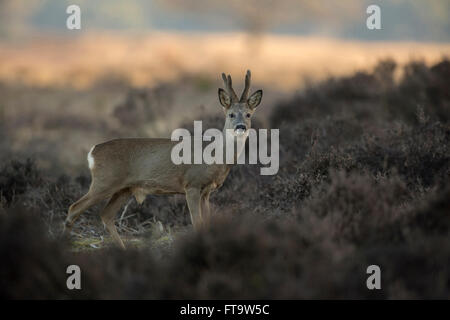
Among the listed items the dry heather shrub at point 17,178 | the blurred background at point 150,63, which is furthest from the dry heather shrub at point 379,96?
the dry heather shrub at point 17,178

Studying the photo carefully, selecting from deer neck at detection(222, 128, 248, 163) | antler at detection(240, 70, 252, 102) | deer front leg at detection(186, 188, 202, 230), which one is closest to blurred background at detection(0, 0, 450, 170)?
antler at detection(240, 70, 252, 102)

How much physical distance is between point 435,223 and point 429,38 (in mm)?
57947

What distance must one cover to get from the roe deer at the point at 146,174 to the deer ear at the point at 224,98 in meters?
0.26

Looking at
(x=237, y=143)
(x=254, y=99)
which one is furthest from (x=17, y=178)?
(x=254, y=99)

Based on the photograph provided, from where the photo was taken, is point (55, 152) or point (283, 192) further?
point (55, 152)

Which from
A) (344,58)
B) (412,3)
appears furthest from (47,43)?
(412,3)

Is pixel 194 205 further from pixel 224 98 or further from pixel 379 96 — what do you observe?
pixel 379 96

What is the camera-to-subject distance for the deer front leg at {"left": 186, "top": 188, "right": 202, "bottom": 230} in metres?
7.81

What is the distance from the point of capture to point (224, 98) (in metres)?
8.63

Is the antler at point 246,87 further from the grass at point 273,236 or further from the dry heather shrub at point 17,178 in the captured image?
the dry heather shrub at point 17,178

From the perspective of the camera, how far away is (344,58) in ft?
109

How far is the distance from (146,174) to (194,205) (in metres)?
0.77

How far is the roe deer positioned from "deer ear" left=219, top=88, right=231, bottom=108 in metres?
0.26

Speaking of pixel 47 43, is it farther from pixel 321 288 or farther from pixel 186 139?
pixel 321 288
